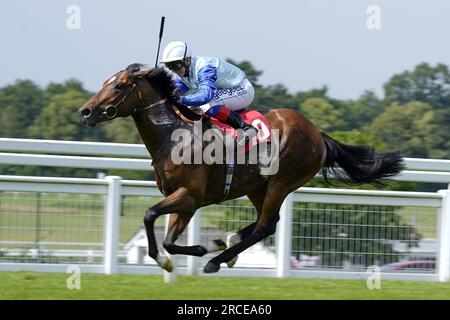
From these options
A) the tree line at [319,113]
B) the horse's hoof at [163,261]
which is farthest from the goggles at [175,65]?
the tree line at [319,113]

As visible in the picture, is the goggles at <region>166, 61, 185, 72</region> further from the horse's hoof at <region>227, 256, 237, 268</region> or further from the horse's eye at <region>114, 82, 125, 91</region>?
the horse's hoof at <region>227, 256, 237, 268</region>

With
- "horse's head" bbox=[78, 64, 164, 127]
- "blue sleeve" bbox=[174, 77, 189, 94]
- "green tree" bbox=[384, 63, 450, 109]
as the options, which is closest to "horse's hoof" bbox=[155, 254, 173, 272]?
"horse's head" bbox=[78, 64, 164, 127]

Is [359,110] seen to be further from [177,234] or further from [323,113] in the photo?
[177,234]

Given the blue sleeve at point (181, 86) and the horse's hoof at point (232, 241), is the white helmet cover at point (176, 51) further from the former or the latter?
the horse's hoof at point (232, 241)

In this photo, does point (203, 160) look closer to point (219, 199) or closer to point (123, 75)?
point (219, 199)

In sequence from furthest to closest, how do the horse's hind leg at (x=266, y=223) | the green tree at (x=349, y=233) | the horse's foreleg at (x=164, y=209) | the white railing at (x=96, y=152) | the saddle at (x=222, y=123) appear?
the green tree at (x=349, y=233), the white railing at (x=96, y=152), the horse's hind leg at (x=266, y=223), the saddle at (x=222, y=123), the horse's foreleg at (x=164, y=209)

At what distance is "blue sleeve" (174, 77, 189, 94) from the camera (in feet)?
25.1

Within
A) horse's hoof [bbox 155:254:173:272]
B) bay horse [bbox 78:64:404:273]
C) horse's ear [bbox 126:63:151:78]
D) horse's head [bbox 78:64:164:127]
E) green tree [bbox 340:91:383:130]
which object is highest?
green tree [bbox 340:91:383:130]

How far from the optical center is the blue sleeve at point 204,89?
7.30 metres

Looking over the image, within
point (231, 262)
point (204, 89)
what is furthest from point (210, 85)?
point (231, 262)

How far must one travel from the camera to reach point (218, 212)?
8773 mm

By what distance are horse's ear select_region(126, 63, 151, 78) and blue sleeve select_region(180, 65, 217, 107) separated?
37 cm

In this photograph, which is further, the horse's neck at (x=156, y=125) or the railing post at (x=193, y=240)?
the railing post at (x=193, y=240)
